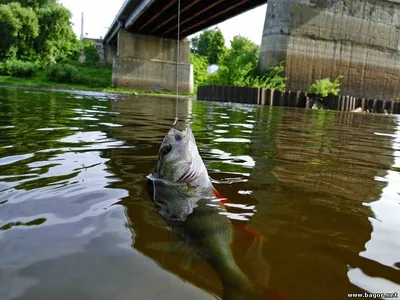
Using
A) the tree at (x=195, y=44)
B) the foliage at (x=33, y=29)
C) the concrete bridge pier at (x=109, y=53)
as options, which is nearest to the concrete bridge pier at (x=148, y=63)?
the foliage at (x=33, y=29)

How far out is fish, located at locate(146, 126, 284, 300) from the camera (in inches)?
57.3

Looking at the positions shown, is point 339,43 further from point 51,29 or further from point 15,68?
point 51,29

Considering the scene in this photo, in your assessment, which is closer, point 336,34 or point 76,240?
point 76,240

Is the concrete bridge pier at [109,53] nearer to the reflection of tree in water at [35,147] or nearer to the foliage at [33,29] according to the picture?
the foliage at [33,29]

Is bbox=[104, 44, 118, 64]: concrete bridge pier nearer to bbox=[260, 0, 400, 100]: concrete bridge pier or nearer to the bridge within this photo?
the bridge

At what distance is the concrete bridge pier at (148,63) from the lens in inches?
1604

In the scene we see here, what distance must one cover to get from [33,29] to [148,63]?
16805 mm

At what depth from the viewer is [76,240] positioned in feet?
5.86

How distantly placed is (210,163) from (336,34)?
29.6 m

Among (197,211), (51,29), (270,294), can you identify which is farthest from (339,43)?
(51,29)

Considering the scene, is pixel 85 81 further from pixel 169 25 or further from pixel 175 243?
pixel 175 243

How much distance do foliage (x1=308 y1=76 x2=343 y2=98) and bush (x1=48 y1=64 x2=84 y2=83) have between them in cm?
2905

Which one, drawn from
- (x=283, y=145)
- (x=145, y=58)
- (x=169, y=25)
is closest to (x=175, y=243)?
(x=283, y=145)

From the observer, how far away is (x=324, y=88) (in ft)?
86.1
